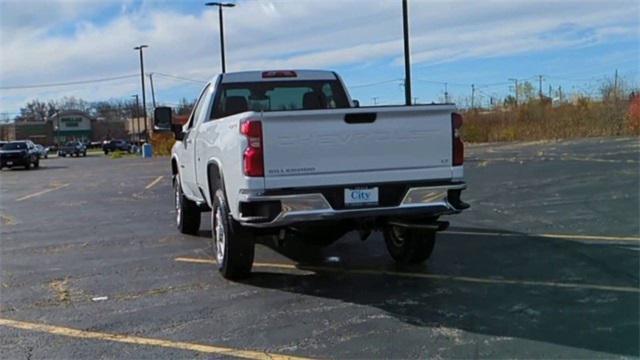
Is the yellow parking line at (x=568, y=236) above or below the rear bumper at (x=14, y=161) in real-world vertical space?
below

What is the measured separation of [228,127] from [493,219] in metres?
5.37

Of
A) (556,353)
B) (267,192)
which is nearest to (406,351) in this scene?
(556,353)

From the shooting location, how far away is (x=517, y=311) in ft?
18.4

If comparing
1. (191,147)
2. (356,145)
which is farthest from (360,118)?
(191,147)

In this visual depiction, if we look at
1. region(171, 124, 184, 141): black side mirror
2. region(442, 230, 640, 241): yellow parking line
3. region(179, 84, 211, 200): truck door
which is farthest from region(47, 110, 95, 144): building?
region(442, 230, 640, 241): yellow parking line

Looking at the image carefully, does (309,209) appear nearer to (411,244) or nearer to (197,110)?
(411,244)

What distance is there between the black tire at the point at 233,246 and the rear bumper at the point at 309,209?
22.5 inches

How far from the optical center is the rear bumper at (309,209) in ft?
19.5

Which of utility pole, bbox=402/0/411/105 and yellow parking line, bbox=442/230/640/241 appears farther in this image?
utility pole, bbox=402/0/411/105

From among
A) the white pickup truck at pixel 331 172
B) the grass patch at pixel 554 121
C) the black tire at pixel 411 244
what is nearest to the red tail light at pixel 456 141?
the white pickup truck at pixel 331 172

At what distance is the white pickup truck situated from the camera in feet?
19.5

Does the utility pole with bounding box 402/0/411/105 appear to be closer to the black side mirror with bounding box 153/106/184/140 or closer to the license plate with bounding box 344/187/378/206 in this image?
the black side mirror with bounding box 153/106/184/140

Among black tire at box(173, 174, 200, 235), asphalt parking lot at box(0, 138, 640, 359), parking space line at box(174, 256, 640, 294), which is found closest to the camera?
asphalt parking lot at box(0, 138, 640, 359)

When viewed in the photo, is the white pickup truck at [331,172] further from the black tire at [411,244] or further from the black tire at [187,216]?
the black tire at [187,216]
